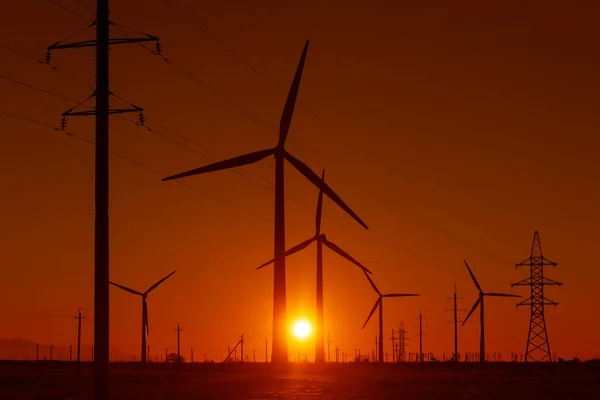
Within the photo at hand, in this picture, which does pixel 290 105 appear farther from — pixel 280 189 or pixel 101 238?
pixel 101 238

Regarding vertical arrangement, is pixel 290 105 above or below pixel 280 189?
above

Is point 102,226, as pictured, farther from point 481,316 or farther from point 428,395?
point 481,316

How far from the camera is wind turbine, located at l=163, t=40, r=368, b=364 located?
94.8 m

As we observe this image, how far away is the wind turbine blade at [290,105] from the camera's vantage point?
10462 centimetres

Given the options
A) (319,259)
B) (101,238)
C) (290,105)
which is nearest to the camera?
(101,238)

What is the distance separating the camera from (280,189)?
9694 centimetres

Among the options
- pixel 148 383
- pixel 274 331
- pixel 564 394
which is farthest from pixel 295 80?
pixel 564 394

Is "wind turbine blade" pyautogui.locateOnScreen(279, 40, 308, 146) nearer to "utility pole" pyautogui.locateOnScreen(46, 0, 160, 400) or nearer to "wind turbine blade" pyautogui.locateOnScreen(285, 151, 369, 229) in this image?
"wind turbine blade" pyautogui.locateOnScreen(285, 151, 369, 229)

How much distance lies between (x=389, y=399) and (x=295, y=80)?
40753mm

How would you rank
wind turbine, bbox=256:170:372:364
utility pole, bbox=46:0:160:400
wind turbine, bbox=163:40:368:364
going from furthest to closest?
wind turbine, bbox=256:170:372:364 → wind turbine, bbox=163:40:368:364 → utility pole, bbox=46:0:160:400

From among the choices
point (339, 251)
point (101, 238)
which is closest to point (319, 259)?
point (339, 251)

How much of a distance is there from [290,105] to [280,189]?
40.0 ft

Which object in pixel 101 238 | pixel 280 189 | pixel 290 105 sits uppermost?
pixel 290 105

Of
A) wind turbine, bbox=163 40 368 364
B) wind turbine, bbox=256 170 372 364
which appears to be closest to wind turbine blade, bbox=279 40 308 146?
wind turbine, bbox=163 40 368 364
